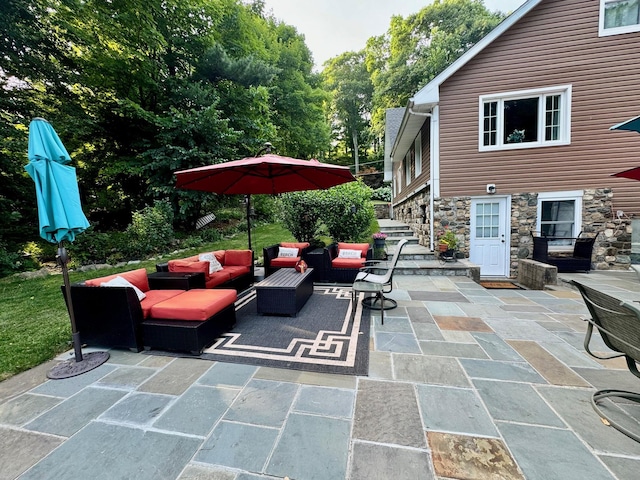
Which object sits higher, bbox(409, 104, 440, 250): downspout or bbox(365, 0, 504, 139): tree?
bbox(365, 0, 504, 139): tree

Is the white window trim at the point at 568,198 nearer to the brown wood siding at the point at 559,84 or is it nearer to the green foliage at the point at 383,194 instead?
the brown wood siding at the point at 559,84

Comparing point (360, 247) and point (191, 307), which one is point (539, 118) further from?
point (191, 307)

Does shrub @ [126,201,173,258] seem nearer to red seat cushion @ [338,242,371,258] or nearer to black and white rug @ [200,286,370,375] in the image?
black and white rug @ [200,286,370,375]

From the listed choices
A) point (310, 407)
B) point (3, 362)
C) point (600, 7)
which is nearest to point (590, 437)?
point (310, 407)

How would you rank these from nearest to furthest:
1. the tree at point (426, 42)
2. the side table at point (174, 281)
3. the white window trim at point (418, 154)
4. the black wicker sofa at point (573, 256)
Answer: the side table at point (174, 281) < the black wicker sofa at point (573, 256) < the white window trim at point (418, 154) < the tree at point (426, 42)

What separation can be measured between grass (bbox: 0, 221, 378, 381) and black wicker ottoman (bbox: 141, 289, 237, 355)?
43.7 inches

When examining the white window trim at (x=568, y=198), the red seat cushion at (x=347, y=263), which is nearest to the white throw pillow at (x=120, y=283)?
the red seat cushion at (x=347, y=263)

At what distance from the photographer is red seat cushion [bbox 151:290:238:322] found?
2.81 m

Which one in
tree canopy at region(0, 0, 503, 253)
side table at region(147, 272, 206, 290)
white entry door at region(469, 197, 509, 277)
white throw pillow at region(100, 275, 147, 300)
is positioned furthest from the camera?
tree canopy at region(0, 0, 503, 253)

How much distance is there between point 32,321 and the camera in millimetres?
3670

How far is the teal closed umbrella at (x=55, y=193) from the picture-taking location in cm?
238

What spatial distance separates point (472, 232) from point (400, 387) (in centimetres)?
620

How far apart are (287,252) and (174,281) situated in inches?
104

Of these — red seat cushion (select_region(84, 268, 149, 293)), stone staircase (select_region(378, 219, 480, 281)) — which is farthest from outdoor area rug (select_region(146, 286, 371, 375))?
stone staircase (select_region(378, 219, 480, 281))
